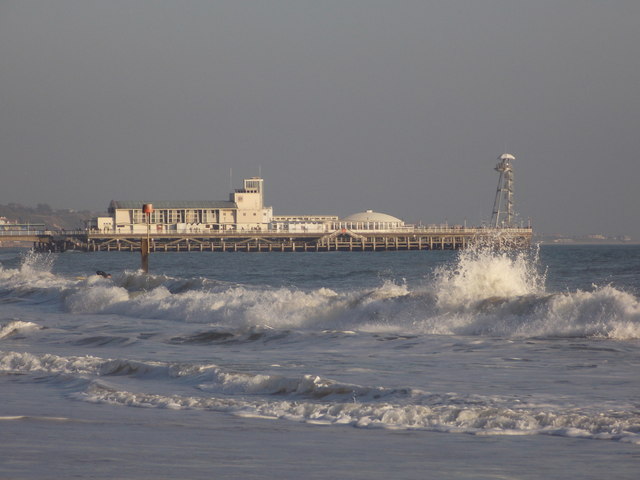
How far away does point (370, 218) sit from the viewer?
400 feet

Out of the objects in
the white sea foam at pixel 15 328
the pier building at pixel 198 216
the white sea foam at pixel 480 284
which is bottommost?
the white sea foam at pixel 15 328

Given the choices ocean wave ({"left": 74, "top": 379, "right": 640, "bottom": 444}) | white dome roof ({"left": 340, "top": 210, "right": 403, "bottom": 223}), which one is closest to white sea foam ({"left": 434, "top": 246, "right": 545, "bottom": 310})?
ocean wave ({"left": 74, "top": 379, "right": 640, "bottom": 444})

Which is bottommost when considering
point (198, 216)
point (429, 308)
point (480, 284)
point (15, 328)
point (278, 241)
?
point (15, 328)

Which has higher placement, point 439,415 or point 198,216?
point 198,216

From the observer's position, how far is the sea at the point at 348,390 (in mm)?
7164

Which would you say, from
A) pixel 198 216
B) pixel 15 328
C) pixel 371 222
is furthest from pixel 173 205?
pixel 15 328

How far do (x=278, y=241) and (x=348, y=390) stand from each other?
95.7 m

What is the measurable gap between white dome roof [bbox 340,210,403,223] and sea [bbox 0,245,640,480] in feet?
329

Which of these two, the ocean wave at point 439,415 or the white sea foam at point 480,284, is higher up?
the white sea foam at point 480,284

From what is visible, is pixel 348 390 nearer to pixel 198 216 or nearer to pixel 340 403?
pixel 340 403

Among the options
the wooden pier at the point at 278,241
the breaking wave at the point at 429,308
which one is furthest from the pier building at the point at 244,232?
the breaking wave at the point at 429,308

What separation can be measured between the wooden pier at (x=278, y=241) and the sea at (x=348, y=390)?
83153 mm

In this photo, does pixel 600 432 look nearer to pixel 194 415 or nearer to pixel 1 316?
pixel 194 415

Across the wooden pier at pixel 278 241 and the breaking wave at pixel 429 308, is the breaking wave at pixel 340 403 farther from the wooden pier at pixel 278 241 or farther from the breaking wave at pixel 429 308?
the wooden pier at pixel 278 241
